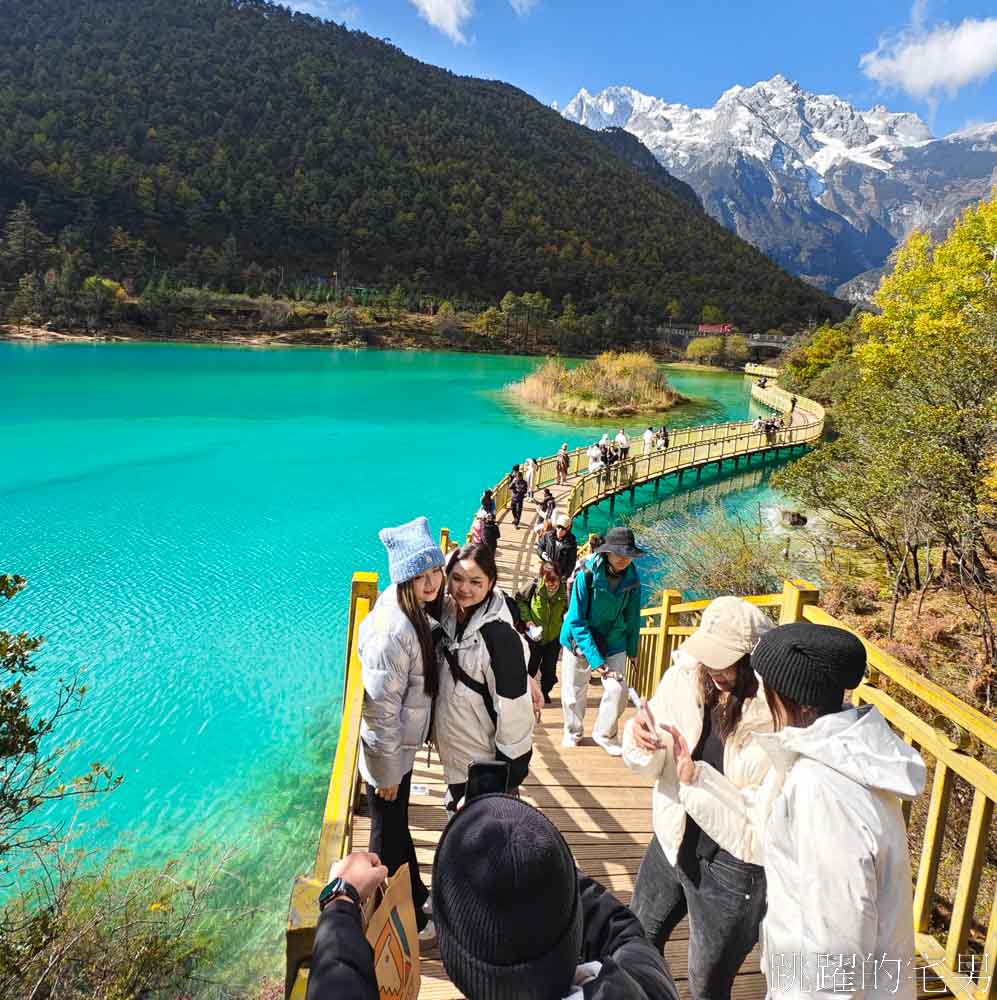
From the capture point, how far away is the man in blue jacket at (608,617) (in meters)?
3.59

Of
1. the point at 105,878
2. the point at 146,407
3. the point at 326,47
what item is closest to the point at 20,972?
the point at 105,878

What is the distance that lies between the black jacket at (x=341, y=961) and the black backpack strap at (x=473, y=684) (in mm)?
1086

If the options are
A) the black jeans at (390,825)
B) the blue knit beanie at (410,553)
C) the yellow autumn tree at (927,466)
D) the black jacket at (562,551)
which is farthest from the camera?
the yellow autumn tree at (927,466)

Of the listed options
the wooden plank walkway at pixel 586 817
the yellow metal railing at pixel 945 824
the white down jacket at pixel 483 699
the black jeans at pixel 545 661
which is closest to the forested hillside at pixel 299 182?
the black jeans at pixel 545 661

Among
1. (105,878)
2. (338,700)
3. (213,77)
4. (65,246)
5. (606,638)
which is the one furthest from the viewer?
(213,77)

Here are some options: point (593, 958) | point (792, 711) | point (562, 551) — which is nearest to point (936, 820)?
point (792, 711)

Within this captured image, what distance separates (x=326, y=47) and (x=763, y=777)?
14682 cm

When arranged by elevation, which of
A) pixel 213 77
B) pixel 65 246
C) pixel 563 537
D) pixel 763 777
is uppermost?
pixel 213 77

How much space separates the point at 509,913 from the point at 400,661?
1.30 meters

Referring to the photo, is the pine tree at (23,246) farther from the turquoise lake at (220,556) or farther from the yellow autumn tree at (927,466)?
the yellow autumn tree at (927,466)

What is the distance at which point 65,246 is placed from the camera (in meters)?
63.8

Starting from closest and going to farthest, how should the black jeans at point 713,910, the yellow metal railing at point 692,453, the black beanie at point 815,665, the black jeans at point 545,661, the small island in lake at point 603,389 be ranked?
the black beanie at point 815,665
the black jeans at point 713,910
the black jeans at point 545,661
the yellow metal railing at point 692,453
the small island in lake at point 603,389

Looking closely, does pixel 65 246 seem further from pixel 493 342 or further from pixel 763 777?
pixel 763 777

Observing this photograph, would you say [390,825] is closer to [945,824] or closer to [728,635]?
[728,635]
